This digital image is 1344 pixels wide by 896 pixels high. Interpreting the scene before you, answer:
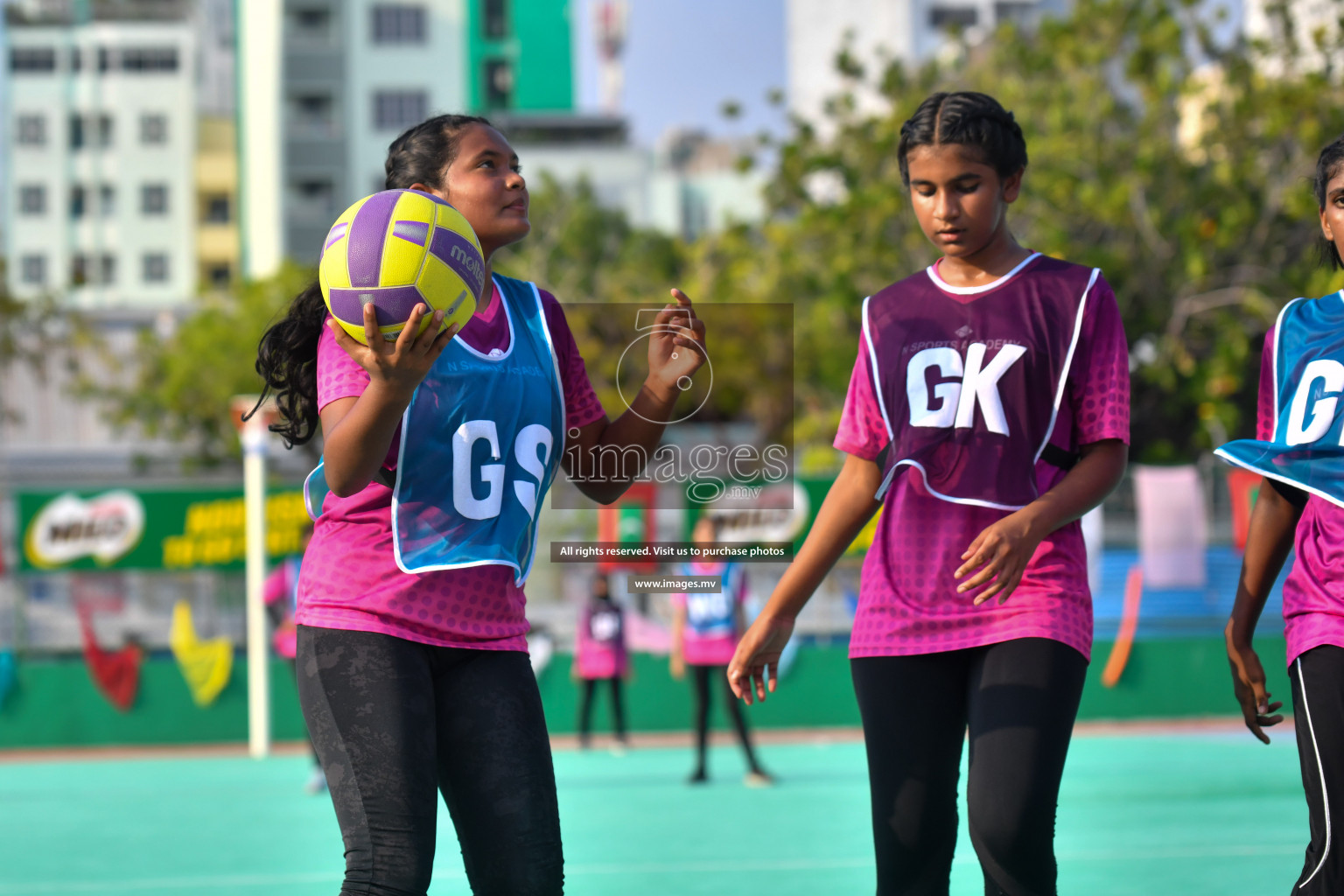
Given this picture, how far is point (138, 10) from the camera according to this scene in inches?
2509

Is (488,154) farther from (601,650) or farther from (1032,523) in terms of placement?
(601,650)

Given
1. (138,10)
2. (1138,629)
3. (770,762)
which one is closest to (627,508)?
(770,762)

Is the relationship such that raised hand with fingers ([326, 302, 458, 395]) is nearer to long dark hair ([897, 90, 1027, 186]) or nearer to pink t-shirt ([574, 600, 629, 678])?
long dark hair ([897, 90, 1027, 186])

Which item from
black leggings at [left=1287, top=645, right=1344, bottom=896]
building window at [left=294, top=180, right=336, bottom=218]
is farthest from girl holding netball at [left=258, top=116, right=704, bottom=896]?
building window at [left=294, top=180, right=336, bottom=218]

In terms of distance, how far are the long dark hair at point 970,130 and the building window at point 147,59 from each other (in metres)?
64.6

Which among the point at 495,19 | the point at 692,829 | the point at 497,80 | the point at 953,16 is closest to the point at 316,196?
the point at 497,80

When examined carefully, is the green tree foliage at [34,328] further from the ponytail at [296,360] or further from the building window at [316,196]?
the ponytail at [296,360]

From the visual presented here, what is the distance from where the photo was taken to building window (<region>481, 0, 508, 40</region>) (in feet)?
208

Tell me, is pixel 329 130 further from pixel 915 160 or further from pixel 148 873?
pixel 915 160

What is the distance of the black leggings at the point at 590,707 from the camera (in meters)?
14.0

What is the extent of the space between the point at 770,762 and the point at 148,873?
20.4ft

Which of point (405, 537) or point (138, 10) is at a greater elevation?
point (138, 10)

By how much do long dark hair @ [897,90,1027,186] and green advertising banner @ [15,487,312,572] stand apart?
39.7 feet

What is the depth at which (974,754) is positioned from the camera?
317cm
